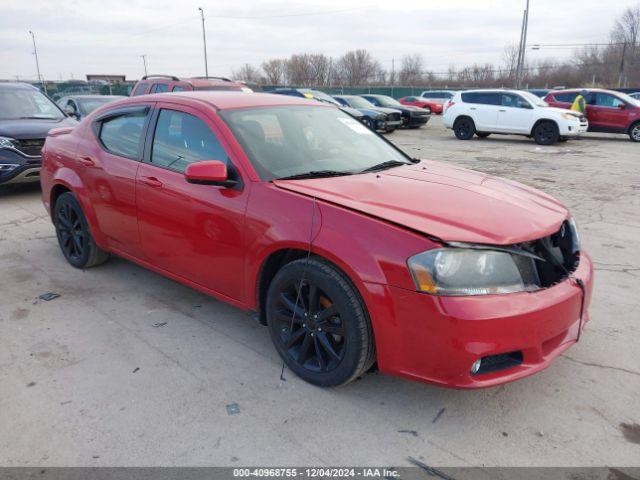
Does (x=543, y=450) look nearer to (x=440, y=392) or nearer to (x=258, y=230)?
(x=440, y=392)

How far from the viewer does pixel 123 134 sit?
4.14m

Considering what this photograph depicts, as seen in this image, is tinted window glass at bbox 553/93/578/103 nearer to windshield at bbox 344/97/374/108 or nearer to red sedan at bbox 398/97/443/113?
windshield at bbox 344/97/374/108

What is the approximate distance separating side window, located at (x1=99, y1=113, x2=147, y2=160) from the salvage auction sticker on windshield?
1593 millimetres

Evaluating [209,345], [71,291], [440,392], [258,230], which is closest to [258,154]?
[258,230]

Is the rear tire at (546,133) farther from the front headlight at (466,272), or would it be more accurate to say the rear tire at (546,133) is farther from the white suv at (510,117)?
the front headlight at (466,272)

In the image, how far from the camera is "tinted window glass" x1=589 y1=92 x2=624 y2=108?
17000 millimetres

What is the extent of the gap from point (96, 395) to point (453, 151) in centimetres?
1327

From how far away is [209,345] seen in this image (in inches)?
135

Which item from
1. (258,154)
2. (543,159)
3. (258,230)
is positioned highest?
(258,154)

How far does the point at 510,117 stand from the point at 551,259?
1512 cm

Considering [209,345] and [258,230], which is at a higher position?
[258,230]

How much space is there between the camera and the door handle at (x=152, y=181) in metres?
3.63

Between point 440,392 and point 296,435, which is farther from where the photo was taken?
point 440,392

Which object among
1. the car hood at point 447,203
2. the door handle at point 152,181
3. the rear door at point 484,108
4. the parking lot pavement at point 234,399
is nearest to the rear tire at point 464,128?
the rear door at point 484,108
